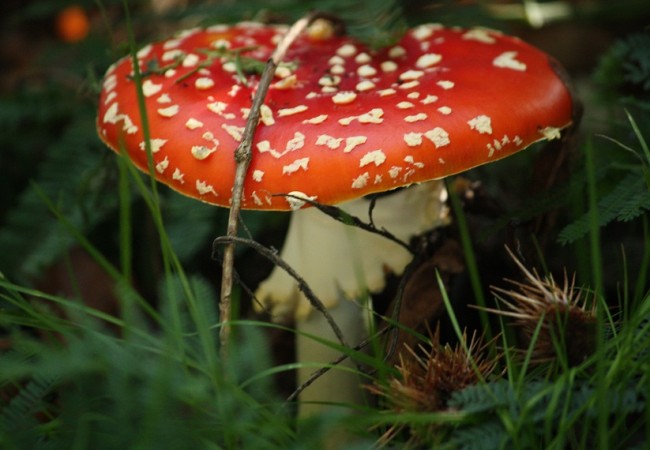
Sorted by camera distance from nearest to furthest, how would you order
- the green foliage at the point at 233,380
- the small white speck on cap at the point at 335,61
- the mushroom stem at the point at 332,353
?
the green foliage at the point at 233,380 → the small white speck on cap at the point at 335,61 → the mushroom stem at the point at 332,353

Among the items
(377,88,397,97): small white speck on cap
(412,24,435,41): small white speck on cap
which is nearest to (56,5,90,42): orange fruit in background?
(412,24,435,41): small white speck on cap

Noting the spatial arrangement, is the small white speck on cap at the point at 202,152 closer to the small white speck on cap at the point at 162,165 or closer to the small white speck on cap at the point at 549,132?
the small white speck on cap at the point at 162,165

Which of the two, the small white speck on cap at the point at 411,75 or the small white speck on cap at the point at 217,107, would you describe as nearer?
the small white speck on cap at the point at 217,107

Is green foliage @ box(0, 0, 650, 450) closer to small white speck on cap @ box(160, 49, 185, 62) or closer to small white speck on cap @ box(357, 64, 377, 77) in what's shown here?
small white speck on cap @ box(357, 64, 377, 77)

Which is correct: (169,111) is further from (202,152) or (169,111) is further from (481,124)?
(481,124)

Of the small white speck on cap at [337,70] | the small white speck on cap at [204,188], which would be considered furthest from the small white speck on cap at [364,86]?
the small white speck on cap at [204,188]

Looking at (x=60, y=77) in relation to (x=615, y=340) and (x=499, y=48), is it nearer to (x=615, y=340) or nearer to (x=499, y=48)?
(x=499, y=48)

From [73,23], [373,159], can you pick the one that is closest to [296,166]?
[373,159]

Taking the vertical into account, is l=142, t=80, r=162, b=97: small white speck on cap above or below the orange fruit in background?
above
